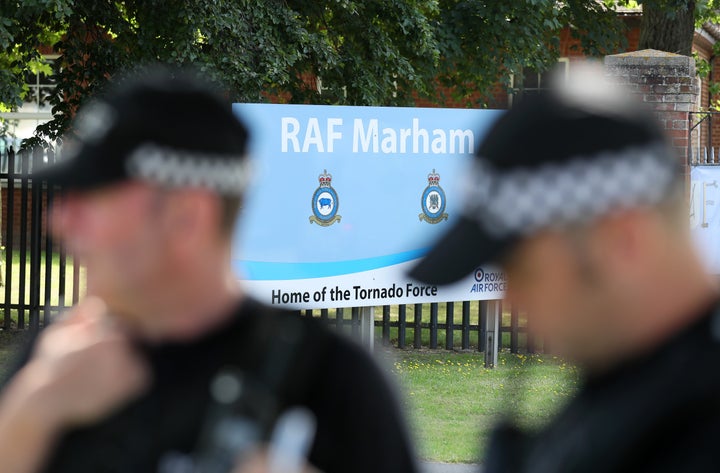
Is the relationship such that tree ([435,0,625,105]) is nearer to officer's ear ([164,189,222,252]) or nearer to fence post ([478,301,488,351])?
fence post ([478,301,488,351])

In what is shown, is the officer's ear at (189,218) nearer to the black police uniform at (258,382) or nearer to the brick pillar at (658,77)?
the black police uniform at (258,382)

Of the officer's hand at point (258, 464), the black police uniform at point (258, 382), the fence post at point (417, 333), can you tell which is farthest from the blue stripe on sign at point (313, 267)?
the officer's hand at point (258, 464)

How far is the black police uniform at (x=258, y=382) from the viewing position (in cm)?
154

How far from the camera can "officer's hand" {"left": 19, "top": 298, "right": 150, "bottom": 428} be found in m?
1.52

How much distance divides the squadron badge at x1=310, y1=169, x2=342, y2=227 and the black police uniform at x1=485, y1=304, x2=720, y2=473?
754 centimetres

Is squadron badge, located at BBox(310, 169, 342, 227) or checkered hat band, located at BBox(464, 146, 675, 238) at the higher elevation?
squadron badge, located at BBox(310, 169, 342, 227)

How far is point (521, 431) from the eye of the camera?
1526mm

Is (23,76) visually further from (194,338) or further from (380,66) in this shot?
(194,338)

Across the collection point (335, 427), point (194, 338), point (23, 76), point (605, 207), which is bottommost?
point (335, 427)

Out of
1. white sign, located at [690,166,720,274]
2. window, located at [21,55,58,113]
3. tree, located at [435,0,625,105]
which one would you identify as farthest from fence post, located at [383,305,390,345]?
window, located at [21,55,58,113]

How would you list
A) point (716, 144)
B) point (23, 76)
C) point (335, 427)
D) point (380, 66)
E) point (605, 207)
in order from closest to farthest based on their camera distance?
point (605, 207) < point (335, 427) < point (23, 76) < point (380, 66) < point (716, 144)

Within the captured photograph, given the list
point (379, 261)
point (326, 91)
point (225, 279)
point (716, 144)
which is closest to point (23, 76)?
point (326, 91)

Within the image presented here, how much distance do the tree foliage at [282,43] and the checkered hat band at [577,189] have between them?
9.17 m

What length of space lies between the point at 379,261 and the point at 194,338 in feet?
24.6
